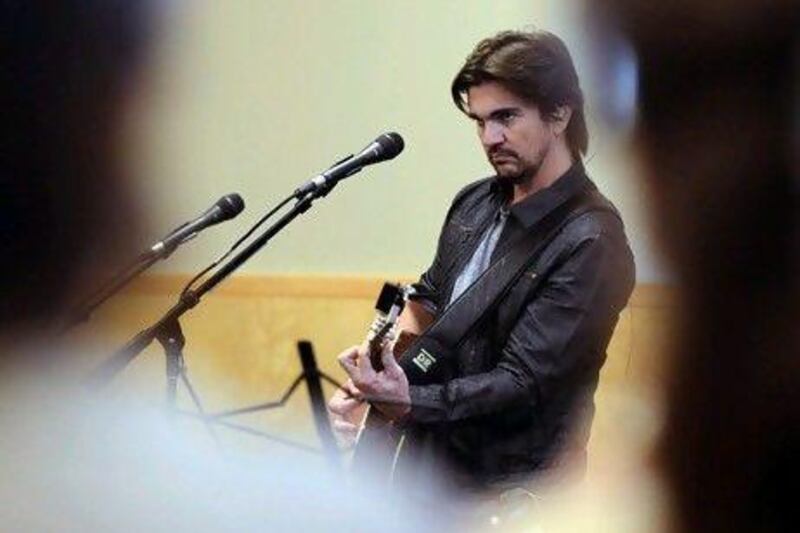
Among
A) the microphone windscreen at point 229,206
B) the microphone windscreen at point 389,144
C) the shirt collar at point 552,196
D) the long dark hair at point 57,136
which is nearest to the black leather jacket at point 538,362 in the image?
the shirt collar at point 552,196

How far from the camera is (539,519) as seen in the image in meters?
1.01

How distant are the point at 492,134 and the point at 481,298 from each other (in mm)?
153

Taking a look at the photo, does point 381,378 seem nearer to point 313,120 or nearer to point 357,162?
point 357,162

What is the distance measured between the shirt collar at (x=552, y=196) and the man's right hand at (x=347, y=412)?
0.24m

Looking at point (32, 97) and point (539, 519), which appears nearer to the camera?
point (539, 519)

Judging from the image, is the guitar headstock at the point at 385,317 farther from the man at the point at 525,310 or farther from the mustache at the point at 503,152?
the mustache at the point at 503,152

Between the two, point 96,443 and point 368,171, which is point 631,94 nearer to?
point 368,171

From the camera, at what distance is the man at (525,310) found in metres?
0.95

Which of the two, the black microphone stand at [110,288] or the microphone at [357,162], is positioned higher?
the microphone at [357,162]

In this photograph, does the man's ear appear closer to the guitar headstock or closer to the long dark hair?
the guitar headstock

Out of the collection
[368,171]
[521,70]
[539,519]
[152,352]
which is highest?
[521,70]

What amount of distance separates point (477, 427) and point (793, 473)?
0.31 m

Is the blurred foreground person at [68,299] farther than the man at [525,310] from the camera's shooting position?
Yes

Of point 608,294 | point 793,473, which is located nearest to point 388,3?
point 608,294
